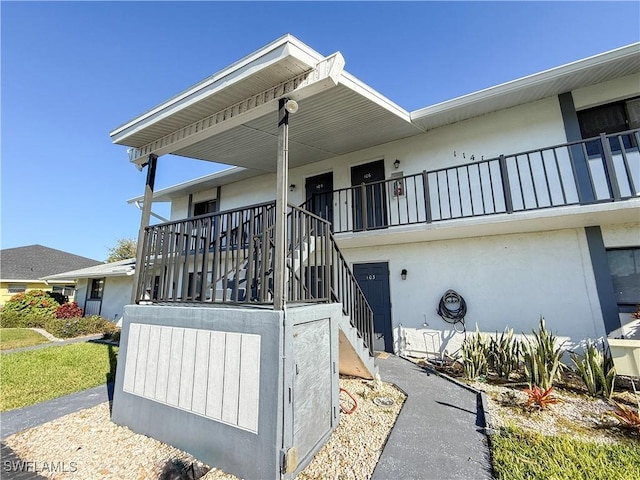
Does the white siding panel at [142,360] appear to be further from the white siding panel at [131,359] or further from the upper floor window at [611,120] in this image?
the upper floor window at [611,120]

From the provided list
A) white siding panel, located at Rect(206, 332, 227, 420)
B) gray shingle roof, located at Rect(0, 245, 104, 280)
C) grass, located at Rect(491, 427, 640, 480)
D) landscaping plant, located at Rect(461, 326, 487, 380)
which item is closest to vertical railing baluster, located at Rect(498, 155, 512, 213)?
landscaping plant, located at Rect(461, 326, 487, 380)

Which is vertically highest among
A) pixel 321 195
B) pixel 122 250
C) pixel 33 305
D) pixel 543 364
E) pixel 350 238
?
pixel 122 250

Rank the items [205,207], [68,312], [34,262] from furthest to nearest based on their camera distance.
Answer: [34,262]
[68,312]
[205,207]

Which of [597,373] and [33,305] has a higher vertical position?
[33,305]

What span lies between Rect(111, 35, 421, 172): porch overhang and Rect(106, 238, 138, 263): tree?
32521mm

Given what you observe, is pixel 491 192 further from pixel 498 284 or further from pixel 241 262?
pixel 241 262

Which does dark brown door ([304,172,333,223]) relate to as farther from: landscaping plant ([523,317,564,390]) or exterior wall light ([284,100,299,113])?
landscaping plant ([523,317,564,390])

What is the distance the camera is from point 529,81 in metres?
5.34

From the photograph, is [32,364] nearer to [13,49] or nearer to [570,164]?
[13,49]

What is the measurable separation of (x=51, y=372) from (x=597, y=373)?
36.1 feet

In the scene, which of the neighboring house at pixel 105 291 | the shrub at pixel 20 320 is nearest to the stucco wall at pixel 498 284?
the neighboring house at pixel 105 291

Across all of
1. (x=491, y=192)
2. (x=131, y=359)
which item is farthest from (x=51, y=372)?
(x=491, y=192)

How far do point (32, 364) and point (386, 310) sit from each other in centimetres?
927

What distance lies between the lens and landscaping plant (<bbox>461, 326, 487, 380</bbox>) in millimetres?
5062
